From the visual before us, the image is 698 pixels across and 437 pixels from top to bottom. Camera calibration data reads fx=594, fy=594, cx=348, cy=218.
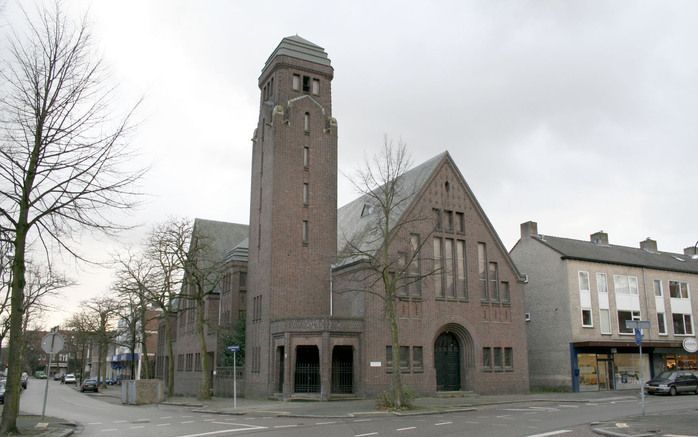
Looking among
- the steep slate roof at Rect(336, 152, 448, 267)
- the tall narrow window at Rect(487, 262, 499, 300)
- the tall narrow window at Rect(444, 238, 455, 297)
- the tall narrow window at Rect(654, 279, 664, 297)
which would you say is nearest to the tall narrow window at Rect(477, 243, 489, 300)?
the tall narrow window at Rect(487, 262, 499, 300)

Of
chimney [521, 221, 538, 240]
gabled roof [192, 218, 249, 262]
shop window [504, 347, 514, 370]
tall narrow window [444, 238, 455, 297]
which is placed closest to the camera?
tall narrow window [444, 238, 455, 297]

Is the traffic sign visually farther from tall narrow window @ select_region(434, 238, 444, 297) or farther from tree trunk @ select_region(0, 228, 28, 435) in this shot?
tall narrow window @ select_region(434, 238, 444, 297)

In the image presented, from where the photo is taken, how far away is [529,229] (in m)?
48.1

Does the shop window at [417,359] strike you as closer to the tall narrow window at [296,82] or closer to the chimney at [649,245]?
the tall narrow window at [296,82]

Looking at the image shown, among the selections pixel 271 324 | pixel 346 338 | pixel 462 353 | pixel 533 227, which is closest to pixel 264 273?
pixel 271 324

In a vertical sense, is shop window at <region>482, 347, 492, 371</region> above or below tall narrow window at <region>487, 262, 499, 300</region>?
below

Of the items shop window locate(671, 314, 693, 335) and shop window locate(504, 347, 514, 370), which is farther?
shop window locate(671, 314, 693, 335)

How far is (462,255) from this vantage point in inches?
1591

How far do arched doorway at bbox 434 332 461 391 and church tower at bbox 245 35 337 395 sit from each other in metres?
7.69

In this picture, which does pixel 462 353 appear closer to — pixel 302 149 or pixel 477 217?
pixel 477 217

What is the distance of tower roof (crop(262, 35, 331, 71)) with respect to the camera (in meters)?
41.8

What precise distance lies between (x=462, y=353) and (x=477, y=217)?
30.9 ft

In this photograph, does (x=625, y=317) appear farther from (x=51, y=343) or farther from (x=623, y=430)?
(x=51, y=343)

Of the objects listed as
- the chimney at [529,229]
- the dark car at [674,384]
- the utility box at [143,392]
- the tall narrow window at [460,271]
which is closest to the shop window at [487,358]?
the tall narrow window at [460,271]
